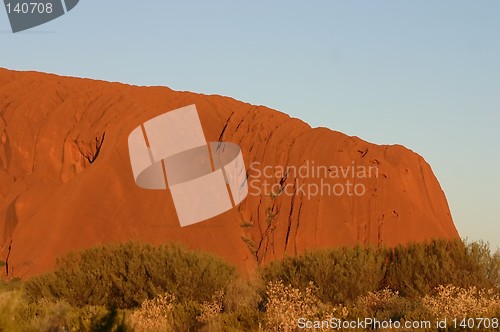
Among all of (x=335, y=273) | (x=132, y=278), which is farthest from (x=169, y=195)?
(x=335, y=273)

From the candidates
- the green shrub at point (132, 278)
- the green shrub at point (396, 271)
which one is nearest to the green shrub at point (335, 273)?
the green shrub at point (396, 271)

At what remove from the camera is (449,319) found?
16156 mm

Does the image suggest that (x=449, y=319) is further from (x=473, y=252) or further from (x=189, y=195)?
(x=189, y=195)

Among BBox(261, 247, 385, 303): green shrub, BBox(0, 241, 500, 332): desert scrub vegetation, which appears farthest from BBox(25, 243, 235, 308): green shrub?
BBox(261, 247, 385, 303): green shrub

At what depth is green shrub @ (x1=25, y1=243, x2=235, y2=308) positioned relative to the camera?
28.0 meters

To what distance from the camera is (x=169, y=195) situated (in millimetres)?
57156

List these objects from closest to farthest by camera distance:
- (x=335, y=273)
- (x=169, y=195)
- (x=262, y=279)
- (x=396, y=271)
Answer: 1. (x=335, y=273)
2. (x=396, y=271)
3. (x=262, y=279)
4. (x=169, y=195)

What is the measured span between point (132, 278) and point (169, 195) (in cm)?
2897

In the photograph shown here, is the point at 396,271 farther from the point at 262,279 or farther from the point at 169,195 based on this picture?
the point at 169,195

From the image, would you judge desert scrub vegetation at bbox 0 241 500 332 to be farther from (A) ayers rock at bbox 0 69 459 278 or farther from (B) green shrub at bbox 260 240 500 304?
(A) ayers rock at bbox 0 69 459 278

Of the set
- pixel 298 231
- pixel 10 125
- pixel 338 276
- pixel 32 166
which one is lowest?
pixel 298 231

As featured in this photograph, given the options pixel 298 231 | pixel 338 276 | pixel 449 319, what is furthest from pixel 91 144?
pixel 449 319

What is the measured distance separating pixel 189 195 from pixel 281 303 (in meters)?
38.3

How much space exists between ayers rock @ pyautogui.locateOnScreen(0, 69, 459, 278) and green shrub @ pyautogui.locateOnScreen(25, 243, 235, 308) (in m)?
21.4
